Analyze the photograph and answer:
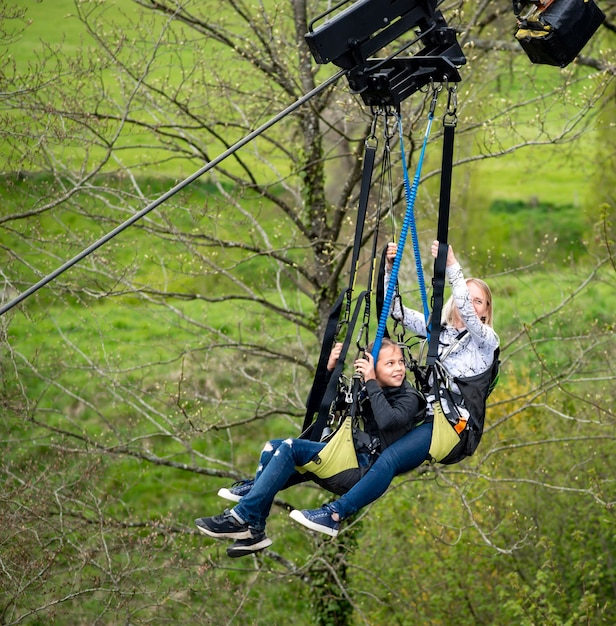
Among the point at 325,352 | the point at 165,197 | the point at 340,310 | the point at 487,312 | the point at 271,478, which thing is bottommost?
the point at 487,312

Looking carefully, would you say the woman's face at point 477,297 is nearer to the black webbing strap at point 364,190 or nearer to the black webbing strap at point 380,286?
the black webbing strap at point 380,286

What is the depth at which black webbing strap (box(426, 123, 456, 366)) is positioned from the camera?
4293 mm

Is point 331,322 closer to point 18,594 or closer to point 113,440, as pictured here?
point 18,594

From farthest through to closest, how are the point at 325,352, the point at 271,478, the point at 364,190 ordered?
1. the point at 325,352
2. the point at 364,190
3. the point at 271,478

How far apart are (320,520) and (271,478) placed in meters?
0.28

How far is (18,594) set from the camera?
24.0ft

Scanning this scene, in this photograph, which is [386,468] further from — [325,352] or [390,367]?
[325,352]

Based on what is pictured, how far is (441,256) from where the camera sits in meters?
4.34

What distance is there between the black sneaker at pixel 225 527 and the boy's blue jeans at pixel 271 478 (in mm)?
38

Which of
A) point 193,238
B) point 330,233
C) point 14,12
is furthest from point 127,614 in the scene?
point 14,12

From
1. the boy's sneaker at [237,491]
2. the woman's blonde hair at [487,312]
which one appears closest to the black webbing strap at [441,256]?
the woman's blonde hair at [487,312]

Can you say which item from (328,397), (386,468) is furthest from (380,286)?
(386,468)

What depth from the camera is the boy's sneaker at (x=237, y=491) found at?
423cm

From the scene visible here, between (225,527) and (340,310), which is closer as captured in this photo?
(225,527)
